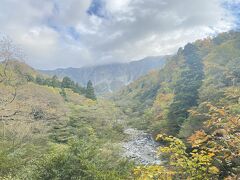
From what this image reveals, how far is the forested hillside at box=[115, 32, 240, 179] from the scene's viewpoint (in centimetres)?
602

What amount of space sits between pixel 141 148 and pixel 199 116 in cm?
952

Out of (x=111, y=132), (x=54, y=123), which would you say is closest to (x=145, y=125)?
(x=111, y=132)

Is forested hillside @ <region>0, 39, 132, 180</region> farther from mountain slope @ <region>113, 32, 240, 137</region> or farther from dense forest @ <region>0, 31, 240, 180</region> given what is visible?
mountain slope @ <region>113, 32, 240, 137</region>

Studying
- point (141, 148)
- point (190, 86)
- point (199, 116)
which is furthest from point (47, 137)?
point (190, 86)

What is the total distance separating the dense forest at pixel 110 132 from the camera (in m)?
6.19

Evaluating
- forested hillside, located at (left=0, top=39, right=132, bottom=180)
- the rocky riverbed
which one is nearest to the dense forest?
forested hillside, located at (left=0, top=39, right=132, bottom=180)

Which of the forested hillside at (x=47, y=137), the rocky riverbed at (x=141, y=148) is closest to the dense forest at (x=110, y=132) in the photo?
the forested hillside at (x=47, y=137)

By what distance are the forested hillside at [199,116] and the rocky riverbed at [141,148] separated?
5.82 feet

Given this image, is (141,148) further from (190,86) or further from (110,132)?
(190,86)

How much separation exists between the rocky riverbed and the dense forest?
1.23 metres

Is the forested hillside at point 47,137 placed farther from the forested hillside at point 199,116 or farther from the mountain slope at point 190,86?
the mountain slope at point 190,86

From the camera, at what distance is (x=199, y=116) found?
96.1ft

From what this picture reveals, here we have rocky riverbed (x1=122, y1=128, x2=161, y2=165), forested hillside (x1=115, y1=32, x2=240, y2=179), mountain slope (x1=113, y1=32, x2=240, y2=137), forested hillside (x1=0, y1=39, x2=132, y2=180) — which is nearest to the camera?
forested hillside (x1=115, y1=32, x2=240, y2=179)

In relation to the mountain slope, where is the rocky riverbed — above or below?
below
